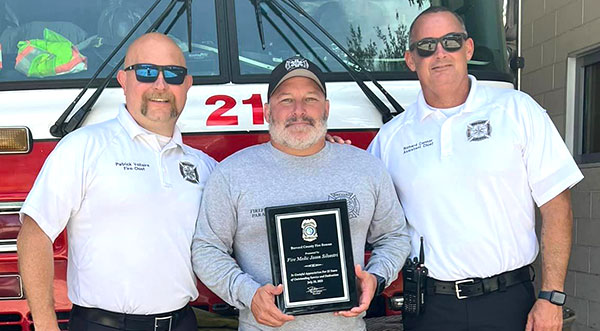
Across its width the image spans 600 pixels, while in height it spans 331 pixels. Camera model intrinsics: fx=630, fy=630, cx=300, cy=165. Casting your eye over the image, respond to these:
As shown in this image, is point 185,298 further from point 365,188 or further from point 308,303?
point 365,188

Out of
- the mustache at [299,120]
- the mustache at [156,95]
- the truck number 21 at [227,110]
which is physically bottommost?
the mustache at [299,120]

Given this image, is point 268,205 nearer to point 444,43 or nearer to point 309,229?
point 309,229

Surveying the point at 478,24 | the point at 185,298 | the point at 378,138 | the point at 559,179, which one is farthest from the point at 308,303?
the point at 478,24

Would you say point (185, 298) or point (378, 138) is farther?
point (378, 138)

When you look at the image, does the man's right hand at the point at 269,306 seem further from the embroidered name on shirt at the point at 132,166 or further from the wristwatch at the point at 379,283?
the embroidered name on shirt at the point at 132,166

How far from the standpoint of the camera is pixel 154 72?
2223mm

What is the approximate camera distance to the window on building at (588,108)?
500 cm

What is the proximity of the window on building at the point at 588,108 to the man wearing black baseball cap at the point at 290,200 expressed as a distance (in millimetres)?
3385

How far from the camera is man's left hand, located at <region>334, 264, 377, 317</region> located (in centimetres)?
203

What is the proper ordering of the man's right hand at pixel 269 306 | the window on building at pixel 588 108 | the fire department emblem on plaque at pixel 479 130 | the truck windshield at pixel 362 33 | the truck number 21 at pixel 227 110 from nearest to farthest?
the man's right hand at pixel 269 306 → the fire department emblem on plaque at pixel 479 130 → the truck number 21 at pixel 227 110 → the truck windshield at pixel 362 33 → the window on building at pixel 588 108

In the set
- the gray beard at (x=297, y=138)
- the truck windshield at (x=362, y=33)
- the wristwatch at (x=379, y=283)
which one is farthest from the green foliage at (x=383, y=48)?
the wristwatch at (x=379, y=283)

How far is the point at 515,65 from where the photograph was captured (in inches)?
125

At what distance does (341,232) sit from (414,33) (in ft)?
2.89

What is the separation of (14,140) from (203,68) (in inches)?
32.8
